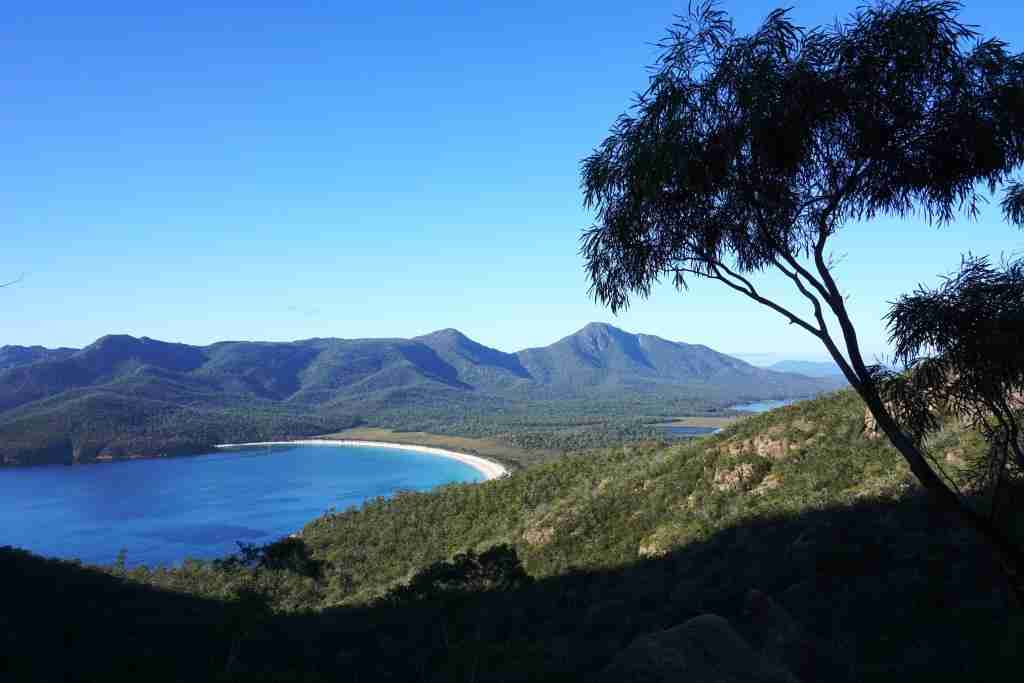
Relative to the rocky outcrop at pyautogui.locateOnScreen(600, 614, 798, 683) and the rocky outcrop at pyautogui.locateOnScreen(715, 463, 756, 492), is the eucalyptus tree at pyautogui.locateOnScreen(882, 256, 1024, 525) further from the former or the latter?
the rocky outcrop at pyautogui.locateOnScreen(715, 463, 756, 492)

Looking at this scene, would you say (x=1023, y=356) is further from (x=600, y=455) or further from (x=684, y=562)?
(x=600, y=455)

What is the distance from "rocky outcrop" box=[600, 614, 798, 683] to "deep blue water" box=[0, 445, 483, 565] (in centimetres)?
9483

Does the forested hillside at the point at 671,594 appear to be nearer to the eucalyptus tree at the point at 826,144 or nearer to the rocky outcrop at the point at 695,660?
the rocky outcrop at the point at 695,660

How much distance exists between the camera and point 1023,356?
5848mm

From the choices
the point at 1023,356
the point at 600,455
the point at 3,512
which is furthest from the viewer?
the point at 3,512

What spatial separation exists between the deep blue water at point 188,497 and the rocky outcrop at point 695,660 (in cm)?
9483

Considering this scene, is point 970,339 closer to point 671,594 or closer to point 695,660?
point 695,660

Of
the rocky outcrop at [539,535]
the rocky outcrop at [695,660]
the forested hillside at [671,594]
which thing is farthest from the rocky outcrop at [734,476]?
the rocky outcrop at [695,660]

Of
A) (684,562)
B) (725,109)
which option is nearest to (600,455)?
(684,562)

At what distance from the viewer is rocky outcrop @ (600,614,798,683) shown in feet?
23.0

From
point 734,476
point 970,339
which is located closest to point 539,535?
point 734,476

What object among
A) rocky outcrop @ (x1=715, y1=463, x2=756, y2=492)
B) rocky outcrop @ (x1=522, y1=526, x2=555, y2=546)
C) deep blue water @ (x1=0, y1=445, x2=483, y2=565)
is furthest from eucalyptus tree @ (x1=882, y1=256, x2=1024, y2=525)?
deep blue water @ (x1=0, y1=445, x2=483, y2=565)

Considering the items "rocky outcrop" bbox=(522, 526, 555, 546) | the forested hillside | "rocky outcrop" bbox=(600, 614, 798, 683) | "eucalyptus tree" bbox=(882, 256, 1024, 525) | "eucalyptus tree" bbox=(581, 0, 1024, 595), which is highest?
"eucalyptus tree" bbox=(581, 0, 1024, 595)

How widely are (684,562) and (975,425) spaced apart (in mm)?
15140
